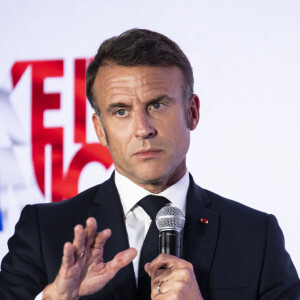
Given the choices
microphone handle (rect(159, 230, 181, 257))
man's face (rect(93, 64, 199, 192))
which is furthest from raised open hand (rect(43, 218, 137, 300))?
man's face (rect(93, 64, 199, 192))

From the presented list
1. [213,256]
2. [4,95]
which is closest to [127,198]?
[213,256]

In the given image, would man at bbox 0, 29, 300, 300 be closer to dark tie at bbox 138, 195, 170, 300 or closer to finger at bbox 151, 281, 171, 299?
dark tie at bbox 138, 195, 170, 300

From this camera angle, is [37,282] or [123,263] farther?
[37,282]

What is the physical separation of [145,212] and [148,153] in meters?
0.29

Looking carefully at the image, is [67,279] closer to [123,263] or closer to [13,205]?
[123,263]

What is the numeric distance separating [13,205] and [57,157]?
39 centimetres

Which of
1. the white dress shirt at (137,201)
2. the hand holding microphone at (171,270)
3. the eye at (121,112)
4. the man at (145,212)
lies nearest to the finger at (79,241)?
the hand holding microphone at (171,270)

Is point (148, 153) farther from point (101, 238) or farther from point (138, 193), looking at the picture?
point (101, 238)

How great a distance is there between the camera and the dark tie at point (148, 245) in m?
2.48

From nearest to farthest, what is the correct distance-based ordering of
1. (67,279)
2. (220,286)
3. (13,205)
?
(67,279) → (220,286) → (13,205)

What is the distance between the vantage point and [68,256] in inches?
79.9

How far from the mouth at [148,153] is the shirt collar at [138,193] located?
20 cm

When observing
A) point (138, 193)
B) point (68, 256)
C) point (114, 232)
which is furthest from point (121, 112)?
point (68, 256)

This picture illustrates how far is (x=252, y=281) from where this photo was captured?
2568 mm
